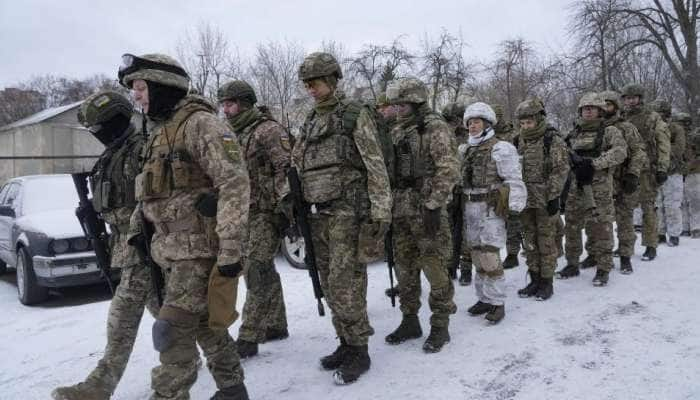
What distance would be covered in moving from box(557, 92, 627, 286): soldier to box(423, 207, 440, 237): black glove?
273 centimetres

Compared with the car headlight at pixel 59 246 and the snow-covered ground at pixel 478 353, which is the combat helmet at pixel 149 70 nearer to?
the snow-covered ground at pixel 478 353

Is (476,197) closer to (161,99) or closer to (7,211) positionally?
(161,99)

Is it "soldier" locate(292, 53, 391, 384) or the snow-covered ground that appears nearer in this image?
the snow-covered ground

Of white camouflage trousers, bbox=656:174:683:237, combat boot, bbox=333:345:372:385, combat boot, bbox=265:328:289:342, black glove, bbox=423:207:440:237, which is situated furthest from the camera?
white camouflage trousers, bbox=656:174:683:237

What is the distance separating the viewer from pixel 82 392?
10.0ft

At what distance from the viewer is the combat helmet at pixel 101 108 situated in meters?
3.54

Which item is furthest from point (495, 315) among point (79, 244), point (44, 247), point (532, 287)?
point (44, 247)

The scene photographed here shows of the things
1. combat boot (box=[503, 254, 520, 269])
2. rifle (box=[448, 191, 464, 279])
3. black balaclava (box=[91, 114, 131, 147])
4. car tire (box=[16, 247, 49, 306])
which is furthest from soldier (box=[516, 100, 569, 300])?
car tire (box=[16, 247, 49, 306])

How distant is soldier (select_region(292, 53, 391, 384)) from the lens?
3.42 m

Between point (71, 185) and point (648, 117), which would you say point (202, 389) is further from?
point (648, 117)

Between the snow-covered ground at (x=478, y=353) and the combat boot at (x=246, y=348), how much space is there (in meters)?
0.08

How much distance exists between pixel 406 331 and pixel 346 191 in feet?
4.86

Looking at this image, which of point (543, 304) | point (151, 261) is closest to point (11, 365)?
point (151, 261)

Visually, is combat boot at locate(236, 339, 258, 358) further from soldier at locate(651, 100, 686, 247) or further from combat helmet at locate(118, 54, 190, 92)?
soldier at locate(651, 100, 686, 247)
